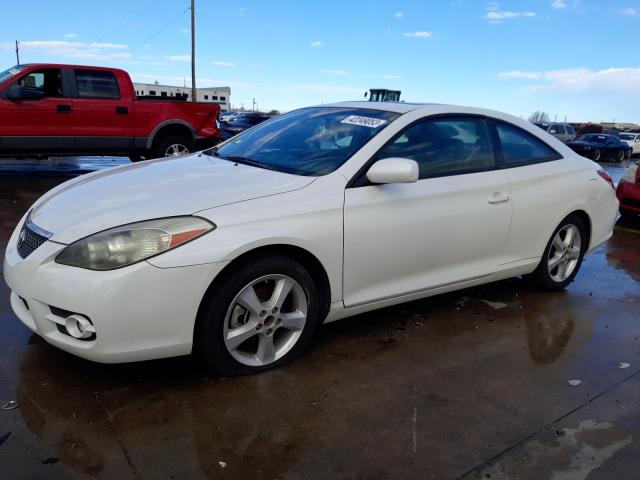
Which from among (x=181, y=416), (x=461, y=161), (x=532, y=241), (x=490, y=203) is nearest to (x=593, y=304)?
(x=532, y=241)

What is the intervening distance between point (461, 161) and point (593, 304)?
179 centimetres

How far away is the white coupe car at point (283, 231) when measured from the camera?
2.62m

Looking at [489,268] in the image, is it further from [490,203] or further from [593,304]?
[593,304]

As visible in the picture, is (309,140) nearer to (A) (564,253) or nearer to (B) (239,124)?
(A) (564,253)

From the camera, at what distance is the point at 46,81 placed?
27.9 ft

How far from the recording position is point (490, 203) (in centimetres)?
386

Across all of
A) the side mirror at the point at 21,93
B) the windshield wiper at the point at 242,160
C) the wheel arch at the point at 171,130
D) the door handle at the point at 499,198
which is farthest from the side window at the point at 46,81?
the door handle at the point at 499,198

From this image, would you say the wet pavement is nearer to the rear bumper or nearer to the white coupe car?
the white coupe car

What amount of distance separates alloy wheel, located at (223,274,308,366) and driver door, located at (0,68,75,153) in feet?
22.8

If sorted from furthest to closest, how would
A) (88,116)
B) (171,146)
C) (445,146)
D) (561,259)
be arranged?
(171,146)
(88,116)
(561,259)
(445,146)

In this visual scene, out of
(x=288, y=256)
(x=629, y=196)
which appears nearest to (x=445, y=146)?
(x=288, y=256)

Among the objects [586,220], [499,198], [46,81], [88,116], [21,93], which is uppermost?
[46,81]

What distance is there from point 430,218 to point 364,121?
0.78m

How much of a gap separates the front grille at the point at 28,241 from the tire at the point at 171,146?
677 cm
